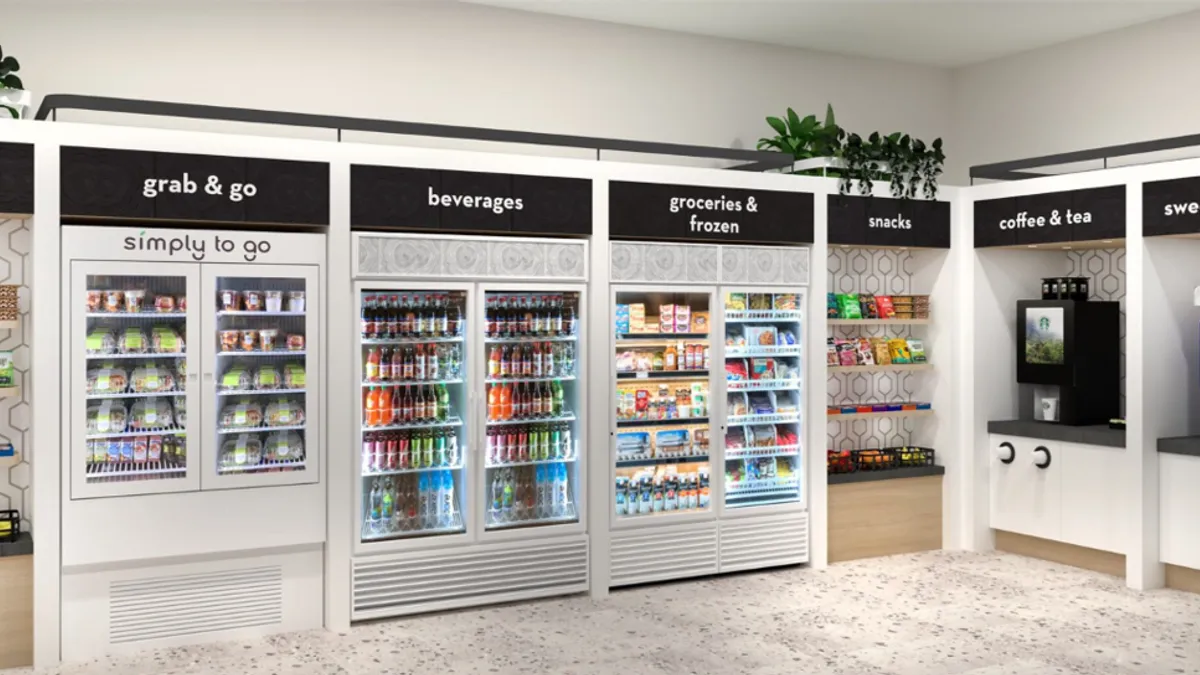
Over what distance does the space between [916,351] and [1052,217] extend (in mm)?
1421

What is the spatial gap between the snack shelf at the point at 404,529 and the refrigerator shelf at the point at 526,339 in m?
1.08

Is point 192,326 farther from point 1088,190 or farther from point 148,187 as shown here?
point 1088,190

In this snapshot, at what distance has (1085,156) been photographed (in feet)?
23.9

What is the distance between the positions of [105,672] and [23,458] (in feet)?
4.58

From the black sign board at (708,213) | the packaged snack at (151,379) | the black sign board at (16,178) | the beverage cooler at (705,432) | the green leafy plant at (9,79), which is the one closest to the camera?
the black sign board at (16,178)

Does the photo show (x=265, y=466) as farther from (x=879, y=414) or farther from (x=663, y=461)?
(x=879, y=414)

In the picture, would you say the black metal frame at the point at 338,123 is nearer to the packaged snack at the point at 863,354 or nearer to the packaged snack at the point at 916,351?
the packaged snack at the point at 863,354

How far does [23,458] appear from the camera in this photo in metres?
5.95

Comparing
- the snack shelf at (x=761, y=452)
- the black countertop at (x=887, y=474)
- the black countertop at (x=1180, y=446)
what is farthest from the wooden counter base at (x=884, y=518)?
the black countertop at (x=1180, y=446)

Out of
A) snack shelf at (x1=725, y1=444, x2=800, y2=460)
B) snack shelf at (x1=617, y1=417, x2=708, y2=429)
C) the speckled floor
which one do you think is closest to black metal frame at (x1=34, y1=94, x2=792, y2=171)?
snack shelf at (x1=617, y1=417, x2=708, y2=429)

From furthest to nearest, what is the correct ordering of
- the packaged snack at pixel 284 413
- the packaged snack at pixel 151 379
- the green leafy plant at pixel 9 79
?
the packaged snack at pixel 284 413
the packaged snack at pixel 151 379
the green leafy plant at pixel 9 79

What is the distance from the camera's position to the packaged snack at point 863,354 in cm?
809

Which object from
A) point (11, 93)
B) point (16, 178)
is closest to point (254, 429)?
point (16, 178)

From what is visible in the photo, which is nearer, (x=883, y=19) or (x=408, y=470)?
(x=408, y=470)
